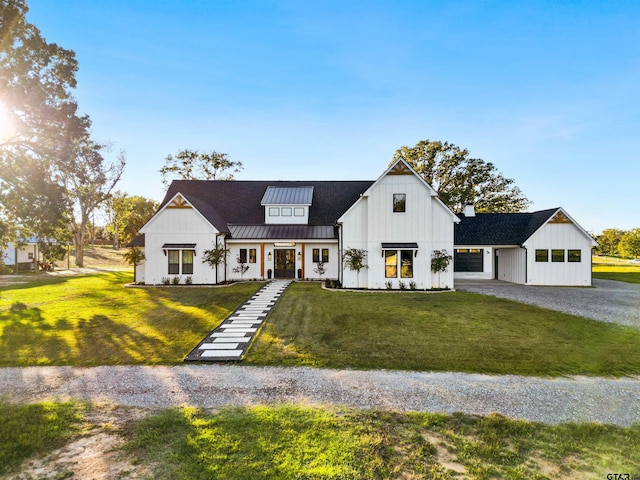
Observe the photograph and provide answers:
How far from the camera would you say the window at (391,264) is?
17.8m

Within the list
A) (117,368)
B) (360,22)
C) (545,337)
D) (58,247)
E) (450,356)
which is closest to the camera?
(117,368)

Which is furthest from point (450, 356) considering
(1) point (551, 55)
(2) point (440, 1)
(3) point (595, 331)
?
(1) point (551, 55)

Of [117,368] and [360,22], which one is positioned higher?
[360,22]

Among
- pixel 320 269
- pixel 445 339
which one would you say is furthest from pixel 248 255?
pixel 445 339

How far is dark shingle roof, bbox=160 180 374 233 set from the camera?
76.9 feet

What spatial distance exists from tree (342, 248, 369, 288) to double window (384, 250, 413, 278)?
1.28 meters

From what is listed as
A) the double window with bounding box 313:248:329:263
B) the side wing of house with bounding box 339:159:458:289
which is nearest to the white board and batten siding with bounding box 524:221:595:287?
the side wing of house with bounding box 339:159:458:289

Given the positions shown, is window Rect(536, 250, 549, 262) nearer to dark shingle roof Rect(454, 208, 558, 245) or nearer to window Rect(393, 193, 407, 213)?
dark shingle roof Rect(454, 208, 558, 245)

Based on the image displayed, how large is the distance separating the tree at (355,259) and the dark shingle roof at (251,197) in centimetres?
557

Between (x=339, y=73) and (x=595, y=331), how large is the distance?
16208mm

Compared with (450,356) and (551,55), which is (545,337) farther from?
(551,55)

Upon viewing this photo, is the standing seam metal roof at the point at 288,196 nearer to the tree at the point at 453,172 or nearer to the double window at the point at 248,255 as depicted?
the double window at the point at 248,255

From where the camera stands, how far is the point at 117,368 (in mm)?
6531

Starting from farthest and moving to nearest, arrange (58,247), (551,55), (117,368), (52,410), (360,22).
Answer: (58,247) < (551,55) < (360,22) < (117,368) < (52,410)
